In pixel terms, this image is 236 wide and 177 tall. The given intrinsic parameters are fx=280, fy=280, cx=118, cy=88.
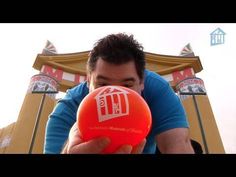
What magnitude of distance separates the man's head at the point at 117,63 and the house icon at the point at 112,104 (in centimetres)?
28

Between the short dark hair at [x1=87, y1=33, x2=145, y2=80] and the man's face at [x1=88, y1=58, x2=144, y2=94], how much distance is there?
0.09ft

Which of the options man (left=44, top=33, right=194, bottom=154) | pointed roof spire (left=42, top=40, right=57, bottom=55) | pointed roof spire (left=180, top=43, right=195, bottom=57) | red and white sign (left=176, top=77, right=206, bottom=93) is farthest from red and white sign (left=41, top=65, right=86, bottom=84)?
man (left=44, top=33, right=194, bottom=154)

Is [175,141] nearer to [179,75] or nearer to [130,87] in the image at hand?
[130,87]

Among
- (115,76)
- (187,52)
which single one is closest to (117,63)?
(115,76)

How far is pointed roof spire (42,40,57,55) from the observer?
3.83 m

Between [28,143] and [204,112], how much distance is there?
82.1 inches

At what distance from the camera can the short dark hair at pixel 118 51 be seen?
106 cm

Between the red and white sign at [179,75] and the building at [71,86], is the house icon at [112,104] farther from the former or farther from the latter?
the red and white sign at [179,75]

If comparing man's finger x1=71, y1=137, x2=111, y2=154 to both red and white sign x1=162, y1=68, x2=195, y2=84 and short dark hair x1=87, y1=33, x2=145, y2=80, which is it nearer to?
short dark hair x1=87, y1=33, x2=145, y2=80
